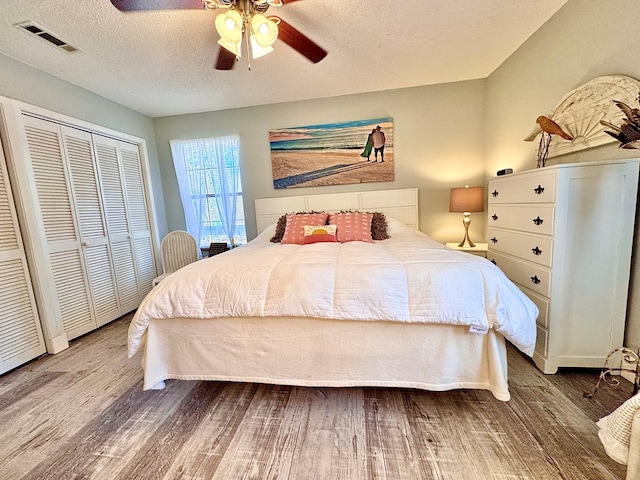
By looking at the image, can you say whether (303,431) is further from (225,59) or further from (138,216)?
(138,216)

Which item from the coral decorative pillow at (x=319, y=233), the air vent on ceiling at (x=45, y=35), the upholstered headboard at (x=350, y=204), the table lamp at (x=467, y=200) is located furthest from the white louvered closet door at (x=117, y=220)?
the table lamp at (x=467, y=200)

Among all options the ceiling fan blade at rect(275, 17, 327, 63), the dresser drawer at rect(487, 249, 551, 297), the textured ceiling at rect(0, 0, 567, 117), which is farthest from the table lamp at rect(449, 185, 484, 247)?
the ceiling fan blade at rect(275, 17, 327, 63)

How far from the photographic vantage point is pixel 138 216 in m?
3.16

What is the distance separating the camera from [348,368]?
1.38m

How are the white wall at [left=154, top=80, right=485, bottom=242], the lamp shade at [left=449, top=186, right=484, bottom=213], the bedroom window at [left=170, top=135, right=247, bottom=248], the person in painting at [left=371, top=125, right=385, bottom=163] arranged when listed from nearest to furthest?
1. the lamp shade at [left=449, top=186, right=484, bottom=213]
2. the white wall at [left=154, top=80, right=485, bottom=242]
3. the person in painting at [left=371, top=125, right=385, bottom=163]
4. the bedroom window at [left=170, top=135, right=247, bottom=248]

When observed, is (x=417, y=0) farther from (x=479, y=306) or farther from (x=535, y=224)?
(x=479, y=306)

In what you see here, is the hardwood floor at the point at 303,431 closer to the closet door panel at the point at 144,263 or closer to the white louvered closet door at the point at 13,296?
the white louvered closet door at the point at 13,296

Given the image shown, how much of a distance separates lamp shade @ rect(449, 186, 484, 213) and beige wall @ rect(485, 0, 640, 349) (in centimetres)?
38

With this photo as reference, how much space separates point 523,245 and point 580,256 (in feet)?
0.99

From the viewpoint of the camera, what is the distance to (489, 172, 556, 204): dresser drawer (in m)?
1.52

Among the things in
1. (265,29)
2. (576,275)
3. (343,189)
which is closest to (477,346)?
(576,275)

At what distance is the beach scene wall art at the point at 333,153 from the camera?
3090mm

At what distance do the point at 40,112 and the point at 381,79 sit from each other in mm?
3039

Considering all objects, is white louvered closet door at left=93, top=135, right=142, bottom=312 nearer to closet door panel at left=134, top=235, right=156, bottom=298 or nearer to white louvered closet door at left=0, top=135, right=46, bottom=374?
closet door panel at left=134, top=235, right=156, bottom=298
